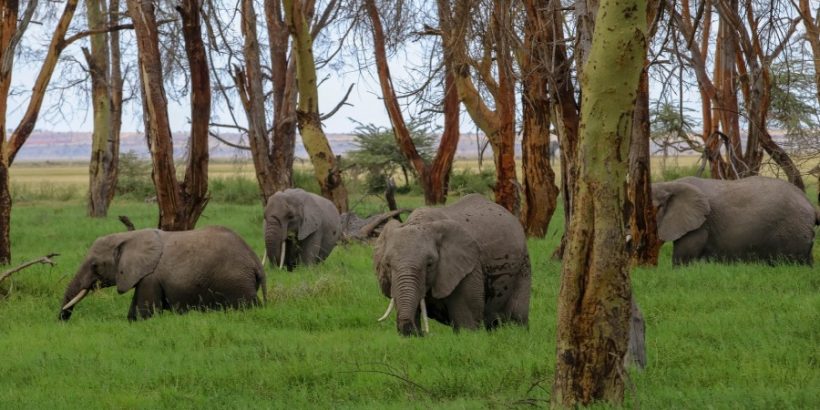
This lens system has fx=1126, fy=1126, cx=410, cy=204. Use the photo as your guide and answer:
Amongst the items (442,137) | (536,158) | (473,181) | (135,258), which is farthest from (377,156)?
(135,258)

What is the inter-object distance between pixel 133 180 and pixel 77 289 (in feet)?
100

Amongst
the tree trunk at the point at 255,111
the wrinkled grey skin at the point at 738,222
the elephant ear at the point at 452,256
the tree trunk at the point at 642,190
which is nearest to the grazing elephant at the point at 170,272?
the elephant ear at the point at 452,256

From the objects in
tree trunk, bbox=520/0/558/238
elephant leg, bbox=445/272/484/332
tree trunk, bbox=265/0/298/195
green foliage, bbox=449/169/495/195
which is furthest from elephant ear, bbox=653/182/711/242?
green foliage, bbox=449/169/495/195

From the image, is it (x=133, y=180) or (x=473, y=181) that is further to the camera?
(x=133, y=180)

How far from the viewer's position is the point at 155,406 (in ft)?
24.8

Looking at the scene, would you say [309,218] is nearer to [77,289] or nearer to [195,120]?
[195,120]

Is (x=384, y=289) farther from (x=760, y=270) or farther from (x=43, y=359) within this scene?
A: (x=760, y=270)

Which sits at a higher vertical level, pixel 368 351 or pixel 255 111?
pixel 255 111

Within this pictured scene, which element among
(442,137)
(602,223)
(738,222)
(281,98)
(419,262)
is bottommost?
(738,222)

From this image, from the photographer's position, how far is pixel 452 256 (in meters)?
9.38

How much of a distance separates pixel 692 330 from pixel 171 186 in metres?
7.85

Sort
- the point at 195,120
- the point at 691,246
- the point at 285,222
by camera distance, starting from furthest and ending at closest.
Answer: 1. the point at 285,222
2. the point at 195,120
3. the point at 691,246

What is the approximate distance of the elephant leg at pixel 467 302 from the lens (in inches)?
375

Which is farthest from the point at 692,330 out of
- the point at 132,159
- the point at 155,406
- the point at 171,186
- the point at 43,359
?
the point at 132,159
